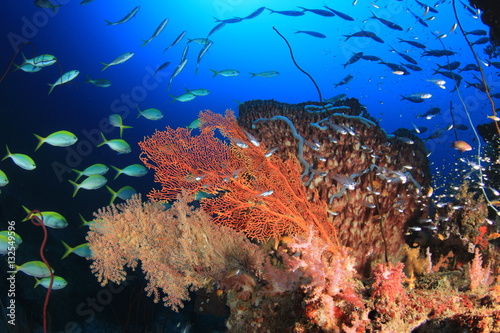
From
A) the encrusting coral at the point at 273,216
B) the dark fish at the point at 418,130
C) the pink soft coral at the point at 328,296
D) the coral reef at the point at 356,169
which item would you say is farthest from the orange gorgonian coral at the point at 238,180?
the dark fish at the point at 418,130

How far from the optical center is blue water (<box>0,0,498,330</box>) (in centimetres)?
1122

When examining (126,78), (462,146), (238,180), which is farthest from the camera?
(126,78)

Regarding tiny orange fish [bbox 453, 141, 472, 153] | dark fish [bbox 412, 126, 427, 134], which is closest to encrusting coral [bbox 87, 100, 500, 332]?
tiny orange fish [bbox 453, 141, 472, 153]

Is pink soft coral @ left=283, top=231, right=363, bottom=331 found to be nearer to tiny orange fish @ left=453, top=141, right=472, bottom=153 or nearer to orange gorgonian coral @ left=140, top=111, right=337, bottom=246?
orange gorgonian coral @ left=140, top=111, right=337, bottom=246

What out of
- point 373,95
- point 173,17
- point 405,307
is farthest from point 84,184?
point 373,95

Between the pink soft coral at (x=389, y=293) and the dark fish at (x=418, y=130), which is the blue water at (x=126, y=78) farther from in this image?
the pink soft coral at (x=389, y=293)

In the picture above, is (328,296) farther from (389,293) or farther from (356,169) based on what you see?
A: (356,169)

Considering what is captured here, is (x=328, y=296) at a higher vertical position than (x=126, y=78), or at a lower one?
higher

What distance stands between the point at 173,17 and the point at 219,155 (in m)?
54.0

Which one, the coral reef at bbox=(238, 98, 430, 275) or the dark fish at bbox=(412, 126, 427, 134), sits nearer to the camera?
the coral reef at bbox=(238, 98, 430, 275)

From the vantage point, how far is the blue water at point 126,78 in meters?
11.2

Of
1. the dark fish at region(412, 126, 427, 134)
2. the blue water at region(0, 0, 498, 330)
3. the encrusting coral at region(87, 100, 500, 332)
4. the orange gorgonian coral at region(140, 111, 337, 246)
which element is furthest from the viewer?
the blue water at region(0, 0, 498, 330)

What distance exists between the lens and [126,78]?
5091 centimetres

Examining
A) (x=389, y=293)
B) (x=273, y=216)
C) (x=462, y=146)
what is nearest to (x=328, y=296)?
(x=389, y=293)
